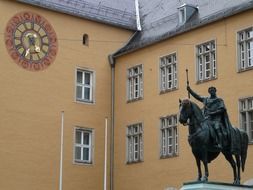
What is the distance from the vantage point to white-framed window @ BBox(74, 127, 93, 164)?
29.0 metres

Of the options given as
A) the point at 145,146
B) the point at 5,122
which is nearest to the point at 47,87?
the point at 5,122

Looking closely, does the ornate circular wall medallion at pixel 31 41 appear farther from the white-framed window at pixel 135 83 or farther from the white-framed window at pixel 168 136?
the white-framed window at pixel 168 136

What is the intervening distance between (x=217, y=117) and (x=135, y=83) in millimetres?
13687

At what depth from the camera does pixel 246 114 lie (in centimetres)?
2411

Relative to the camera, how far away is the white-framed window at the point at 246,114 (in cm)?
2395

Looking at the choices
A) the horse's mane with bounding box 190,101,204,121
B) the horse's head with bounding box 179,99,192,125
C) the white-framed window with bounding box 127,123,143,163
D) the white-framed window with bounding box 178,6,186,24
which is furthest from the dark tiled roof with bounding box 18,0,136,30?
the horse's head with bounding box 179,99,192,125

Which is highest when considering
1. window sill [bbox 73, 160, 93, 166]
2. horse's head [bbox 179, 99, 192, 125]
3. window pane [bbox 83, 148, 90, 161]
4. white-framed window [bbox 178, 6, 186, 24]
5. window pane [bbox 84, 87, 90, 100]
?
white-framed window [bbox 178, 6, 186, 24]

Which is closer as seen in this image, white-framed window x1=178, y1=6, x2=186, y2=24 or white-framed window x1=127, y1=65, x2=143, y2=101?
white-framed window x1=178, y1=6, x2=186, y2=24

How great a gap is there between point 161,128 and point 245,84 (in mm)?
4574

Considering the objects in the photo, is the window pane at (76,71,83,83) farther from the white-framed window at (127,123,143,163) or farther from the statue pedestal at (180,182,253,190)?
the statue pedestal at (180,182,253,190)

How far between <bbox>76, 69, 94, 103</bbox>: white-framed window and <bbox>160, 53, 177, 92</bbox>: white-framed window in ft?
11.2

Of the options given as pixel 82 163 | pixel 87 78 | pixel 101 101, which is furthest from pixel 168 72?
pixel 82 163

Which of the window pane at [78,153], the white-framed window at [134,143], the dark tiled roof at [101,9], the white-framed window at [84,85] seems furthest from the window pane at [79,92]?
the dark tiled roof at [101,9]

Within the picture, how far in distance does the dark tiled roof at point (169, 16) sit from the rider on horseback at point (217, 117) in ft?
29.0
